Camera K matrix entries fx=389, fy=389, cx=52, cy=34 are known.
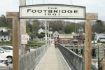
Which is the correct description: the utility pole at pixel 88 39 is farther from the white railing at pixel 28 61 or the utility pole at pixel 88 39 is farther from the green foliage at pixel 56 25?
the green foliage at pixel 56 25

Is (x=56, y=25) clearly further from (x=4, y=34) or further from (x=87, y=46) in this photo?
(x=87, y=46)

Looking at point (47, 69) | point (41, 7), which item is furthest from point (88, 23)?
point (47, 69)

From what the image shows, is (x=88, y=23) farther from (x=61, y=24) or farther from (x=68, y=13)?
(x=61, y=24)

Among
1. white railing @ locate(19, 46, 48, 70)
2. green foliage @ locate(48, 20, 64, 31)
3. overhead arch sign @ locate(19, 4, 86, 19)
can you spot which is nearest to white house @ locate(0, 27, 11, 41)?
green foliage @ locate(48, 20, 64, 31)

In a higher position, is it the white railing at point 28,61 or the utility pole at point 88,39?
the utility pole at point 88,39

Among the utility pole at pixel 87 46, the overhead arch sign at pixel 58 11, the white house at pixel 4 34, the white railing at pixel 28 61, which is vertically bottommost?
the white house at pixel 4 34

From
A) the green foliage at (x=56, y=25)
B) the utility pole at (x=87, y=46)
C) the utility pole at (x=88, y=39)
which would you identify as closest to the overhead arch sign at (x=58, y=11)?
the utility pole at (x=88, y=39)

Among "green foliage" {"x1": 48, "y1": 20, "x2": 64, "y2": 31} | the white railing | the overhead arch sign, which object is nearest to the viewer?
the overhead arch sign

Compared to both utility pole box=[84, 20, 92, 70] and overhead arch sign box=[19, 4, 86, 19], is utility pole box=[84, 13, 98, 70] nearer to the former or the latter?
utility pole box=[84, 20, 92, 70]

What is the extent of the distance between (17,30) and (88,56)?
9.44ft

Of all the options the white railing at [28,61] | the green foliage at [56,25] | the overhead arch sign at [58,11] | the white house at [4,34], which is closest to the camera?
the overhead arch sign at [58,11]

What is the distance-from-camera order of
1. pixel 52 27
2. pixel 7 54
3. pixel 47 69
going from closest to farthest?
pixel 47 69 → pixel 7 54 → pixel 52 27

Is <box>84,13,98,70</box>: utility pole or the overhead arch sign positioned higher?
the overhead arch sign

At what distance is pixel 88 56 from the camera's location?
1470cm
